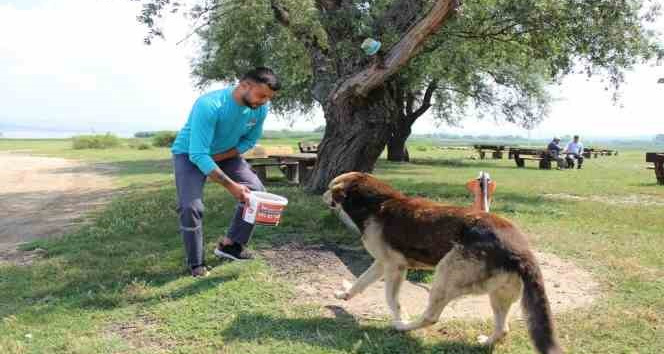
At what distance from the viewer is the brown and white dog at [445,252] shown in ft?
11.7

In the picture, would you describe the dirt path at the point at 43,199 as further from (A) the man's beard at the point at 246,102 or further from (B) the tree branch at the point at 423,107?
(B) the tree branch at the point at 423,107

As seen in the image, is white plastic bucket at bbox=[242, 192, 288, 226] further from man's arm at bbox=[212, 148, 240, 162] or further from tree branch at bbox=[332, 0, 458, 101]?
tree branch at bbox=[332, 0, 458, 101]

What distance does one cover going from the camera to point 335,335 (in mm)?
4234

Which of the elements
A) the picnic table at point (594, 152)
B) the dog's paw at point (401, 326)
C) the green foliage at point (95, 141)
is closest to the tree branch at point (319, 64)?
the dog's paw at point (401, 326)

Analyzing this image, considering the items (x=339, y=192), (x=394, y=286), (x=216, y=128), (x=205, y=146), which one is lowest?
(x=394, y=286)

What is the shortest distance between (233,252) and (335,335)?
7.20ft

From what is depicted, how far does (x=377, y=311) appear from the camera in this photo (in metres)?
4.84

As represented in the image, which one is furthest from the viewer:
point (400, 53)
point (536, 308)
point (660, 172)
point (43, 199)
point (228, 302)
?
point (660, 172)

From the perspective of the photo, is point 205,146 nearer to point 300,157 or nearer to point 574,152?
point 300,157

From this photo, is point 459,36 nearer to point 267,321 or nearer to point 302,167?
point 302,167

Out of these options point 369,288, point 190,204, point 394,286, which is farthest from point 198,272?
point 394,286

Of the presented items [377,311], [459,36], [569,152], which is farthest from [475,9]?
[569,152]

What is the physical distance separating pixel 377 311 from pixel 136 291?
231 centimetres

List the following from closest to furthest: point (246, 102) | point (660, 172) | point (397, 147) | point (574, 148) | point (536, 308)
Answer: point (536, 308), point (246, 102), point (660, 172), point (574, 148), point (397, 147)
